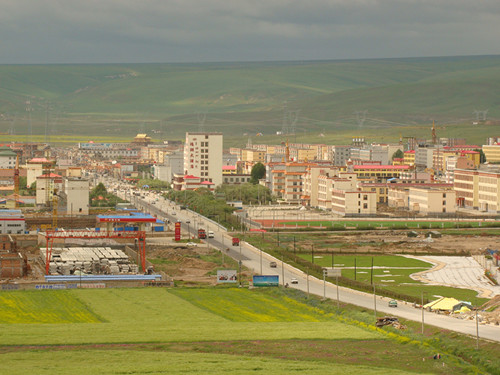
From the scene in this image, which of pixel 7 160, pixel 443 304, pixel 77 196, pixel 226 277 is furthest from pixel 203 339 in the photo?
pixel 7 160

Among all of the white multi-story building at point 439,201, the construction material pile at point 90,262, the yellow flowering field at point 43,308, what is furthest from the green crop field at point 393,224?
the yellow flowering field at point 43,308

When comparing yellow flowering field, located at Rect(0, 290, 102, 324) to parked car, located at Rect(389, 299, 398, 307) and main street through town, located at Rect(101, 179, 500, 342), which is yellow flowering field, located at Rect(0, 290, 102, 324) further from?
parked car, located at Rect(389, 299, 398, 307)

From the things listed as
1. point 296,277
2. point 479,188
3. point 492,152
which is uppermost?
point 492,152

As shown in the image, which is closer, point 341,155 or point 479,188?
point 479,188

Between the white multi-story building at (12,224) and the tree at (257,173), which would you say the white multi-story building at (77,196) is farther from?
the tree at (257,173)

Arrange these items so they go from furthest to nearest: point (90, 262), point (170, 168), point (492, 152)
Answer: point (492, 152), point (170, 168), point (90, 262)

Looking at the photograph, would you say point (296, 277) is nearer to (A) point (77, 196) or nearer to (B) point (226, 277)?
(B) point (226, 277)

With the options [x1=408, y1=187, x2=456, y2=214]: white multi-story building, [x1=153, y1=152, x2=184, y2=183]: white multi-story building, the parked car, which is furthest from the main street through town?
[x1=153, y1=152, x2=184, y2=183]: white multi-story building
